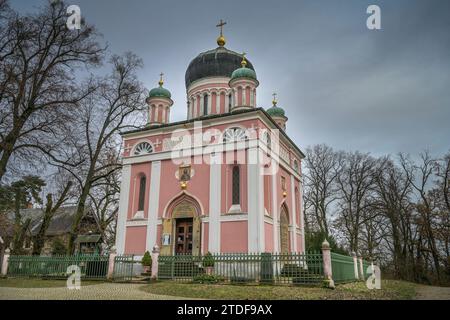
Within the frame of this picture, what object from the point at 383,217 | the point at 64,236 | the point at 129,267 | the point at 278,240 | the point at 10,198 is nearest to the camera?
the point at 129,267

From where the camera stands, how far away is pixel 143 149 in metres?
20.9

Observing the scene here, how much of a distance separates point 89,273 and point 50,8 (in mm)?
11967

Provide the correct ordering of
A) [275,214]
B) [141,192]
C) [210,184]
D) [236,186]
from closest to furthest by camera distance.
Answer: [236,186]
[210,184]
[275,214]
[141,192]

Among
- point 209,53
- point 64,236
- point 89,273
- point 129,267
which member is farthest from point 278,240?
point 64,236

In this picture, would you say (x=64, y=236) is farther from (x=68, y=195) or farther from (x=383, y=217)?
(x=383, y=217)

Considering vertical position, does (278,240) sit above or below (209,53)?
below

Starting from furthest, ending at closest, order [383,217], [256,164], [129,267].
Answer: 1. [383,217]
2. [256,164]
3. [129,267]

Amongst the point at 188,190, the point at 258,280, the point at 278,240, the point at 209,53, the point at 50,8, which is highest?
the point at 209,53

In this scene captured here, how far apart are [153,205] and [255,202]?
584 centimetres

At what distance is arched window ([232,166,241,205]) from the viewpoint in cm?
1764

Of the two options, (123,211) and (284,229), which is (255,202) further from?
(123,211)

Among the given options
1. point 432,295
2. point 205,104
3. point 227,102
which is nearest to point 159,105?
point 205,104

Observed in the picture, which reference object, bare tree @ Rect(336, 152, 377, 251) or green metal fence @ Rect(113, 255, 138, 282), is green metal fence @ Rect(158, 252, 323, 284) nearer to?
green metal fence @ Rect(113, 255, 138, 282)

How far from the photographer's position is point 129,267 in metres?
15.7
